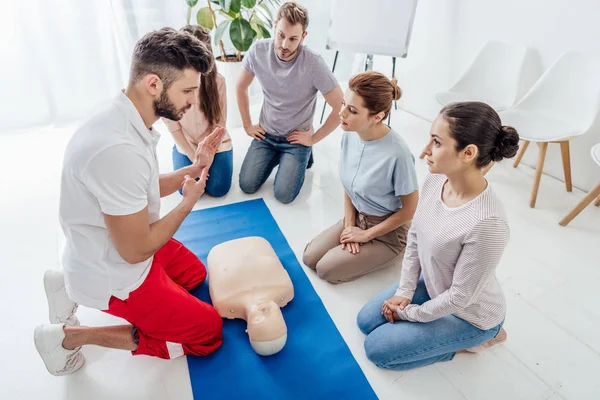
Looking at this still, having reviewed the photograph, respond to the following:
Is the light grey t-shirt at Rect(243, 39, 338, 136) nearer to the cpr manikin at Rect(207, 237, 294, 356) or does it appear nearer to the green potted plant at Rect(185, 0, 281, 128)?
the green potted plant at Rect(185, 0, 281, 128)

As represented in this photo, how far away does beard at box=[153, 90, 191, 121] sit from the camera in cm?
120

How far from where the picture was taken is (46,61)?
120 inches

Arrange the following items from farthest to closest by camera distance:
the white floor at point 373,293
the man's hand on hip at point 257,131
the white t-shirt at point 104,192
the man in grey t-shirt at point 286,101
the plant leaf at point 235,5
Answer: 1. the plant leaf at point 235,5
2. the man's hand on hip at point 257,131
3. the man in grey t-shirt at point 286,101
4. the white floor at point 373,293
5. the white t-shirt at point 104,192

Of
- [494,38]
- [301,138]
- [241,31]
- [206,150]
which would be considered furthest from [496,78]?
[206,150]

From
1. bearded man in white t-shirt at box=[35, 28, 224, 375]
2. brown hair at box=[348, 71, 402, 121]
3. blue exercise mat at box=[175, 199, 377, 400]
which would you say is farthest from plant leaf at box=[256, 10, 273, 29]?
blue exercise mat at box=[175, 199, 377, 400]

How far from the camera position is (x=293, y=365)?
61.1 inches

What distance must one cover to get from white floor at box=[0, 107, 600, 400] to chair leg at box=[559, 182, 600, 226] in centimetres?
5

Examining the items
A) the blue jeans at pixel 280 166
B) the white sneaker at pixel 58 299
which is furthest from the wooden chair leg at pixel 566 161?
the white sneaker at pixel 58 299

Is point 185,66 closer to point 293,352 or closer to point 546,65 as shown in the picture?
point 293,352

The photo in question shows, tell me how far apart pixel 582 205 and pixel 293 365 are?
1820 millimetres

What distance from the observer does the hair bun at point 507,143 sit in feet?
3.89

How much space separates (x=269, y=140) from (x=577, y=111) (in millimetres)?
1850

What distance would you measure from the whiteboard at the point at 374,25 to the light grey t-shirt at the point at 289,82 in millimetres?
908

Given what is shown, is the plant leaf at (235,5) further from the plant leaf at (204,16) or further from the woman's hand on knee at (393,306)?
the woman's hand on knee at (393,306)
